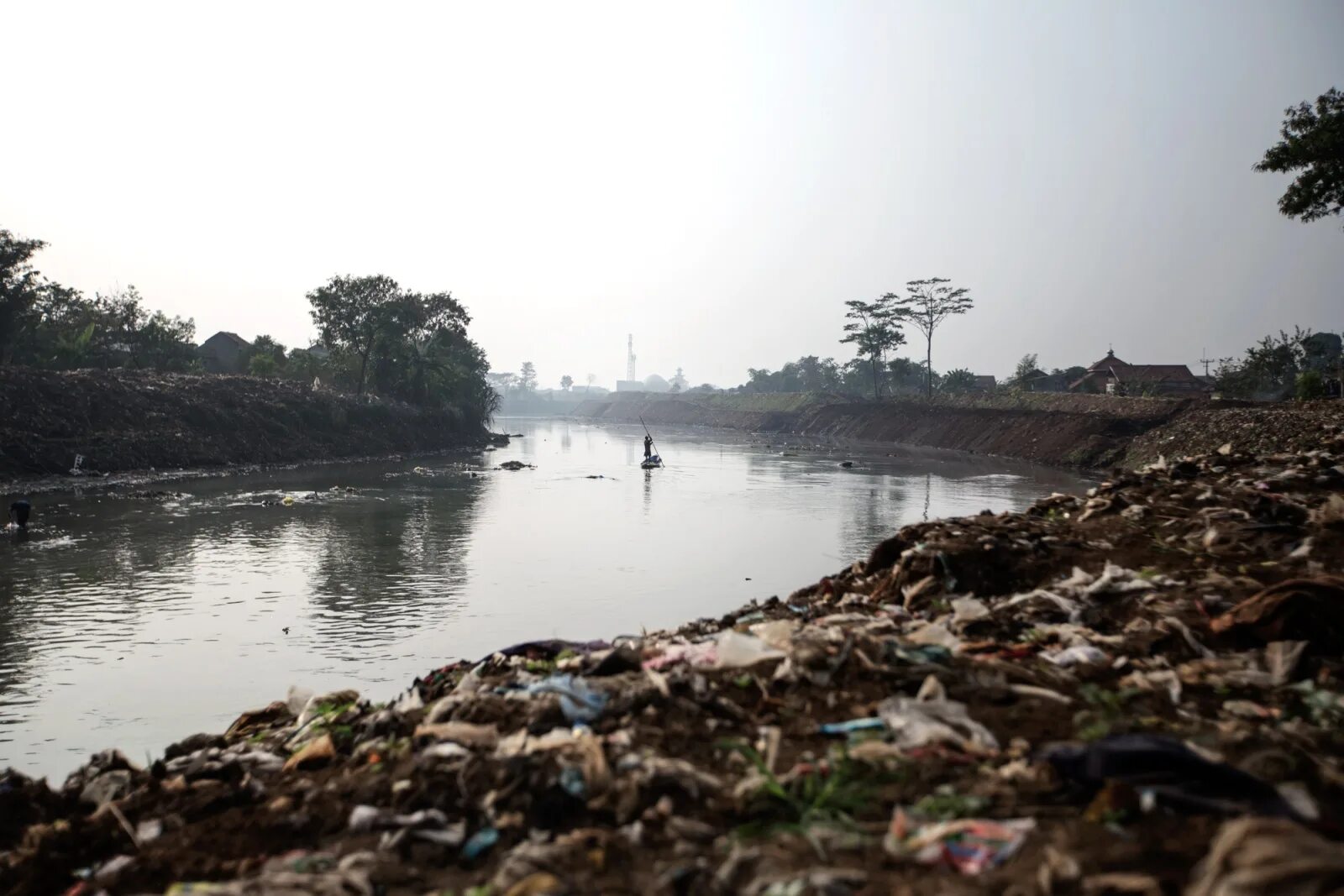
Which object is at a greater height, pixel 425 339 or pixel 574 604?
pixel 425 339

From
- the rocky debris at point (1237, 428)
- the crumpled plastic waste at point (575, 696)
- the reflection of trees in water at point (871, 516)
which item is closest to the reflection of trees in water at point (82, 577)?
the crumpled plastic waste at point (575, 696)

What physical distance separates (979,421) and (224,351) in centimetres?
5137

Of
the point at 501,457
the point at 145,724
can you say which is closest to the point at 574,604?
the point at 145,724

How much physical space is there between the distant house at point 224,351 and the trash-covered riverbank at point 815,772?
58.8 meters

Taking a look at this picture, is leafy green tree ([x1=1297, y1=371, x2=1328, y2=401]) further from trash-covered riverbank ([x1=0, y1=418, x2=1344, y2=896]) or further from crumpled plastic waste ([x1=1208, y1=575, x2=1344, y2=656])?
crumpled plastic waste ([x1=1208, y1=575, x2=1344, y2=656])

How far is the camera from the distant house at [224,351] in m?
57.9

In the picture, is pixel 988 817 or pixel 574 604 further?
pixel 574 604

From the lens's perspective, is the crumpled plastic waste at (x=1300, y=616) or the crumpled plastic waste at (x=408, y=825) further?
the crumpled plastic waste at (x=1300, y=616)

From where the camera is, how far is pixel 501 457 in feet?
149

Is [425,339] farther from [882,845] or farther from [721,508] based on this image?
[882,845]

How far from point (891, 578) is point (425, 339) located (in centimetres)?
Answer: 5686

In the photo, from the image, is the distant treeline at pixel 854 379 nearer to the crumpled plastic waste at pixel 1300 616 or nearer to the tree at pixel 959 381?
the tree at pixel 959 381

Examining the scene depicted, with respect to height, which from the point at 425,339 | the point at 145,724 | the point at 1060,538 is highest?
the point at 425,339

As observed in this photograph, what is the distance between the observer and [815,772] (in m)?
3.59
